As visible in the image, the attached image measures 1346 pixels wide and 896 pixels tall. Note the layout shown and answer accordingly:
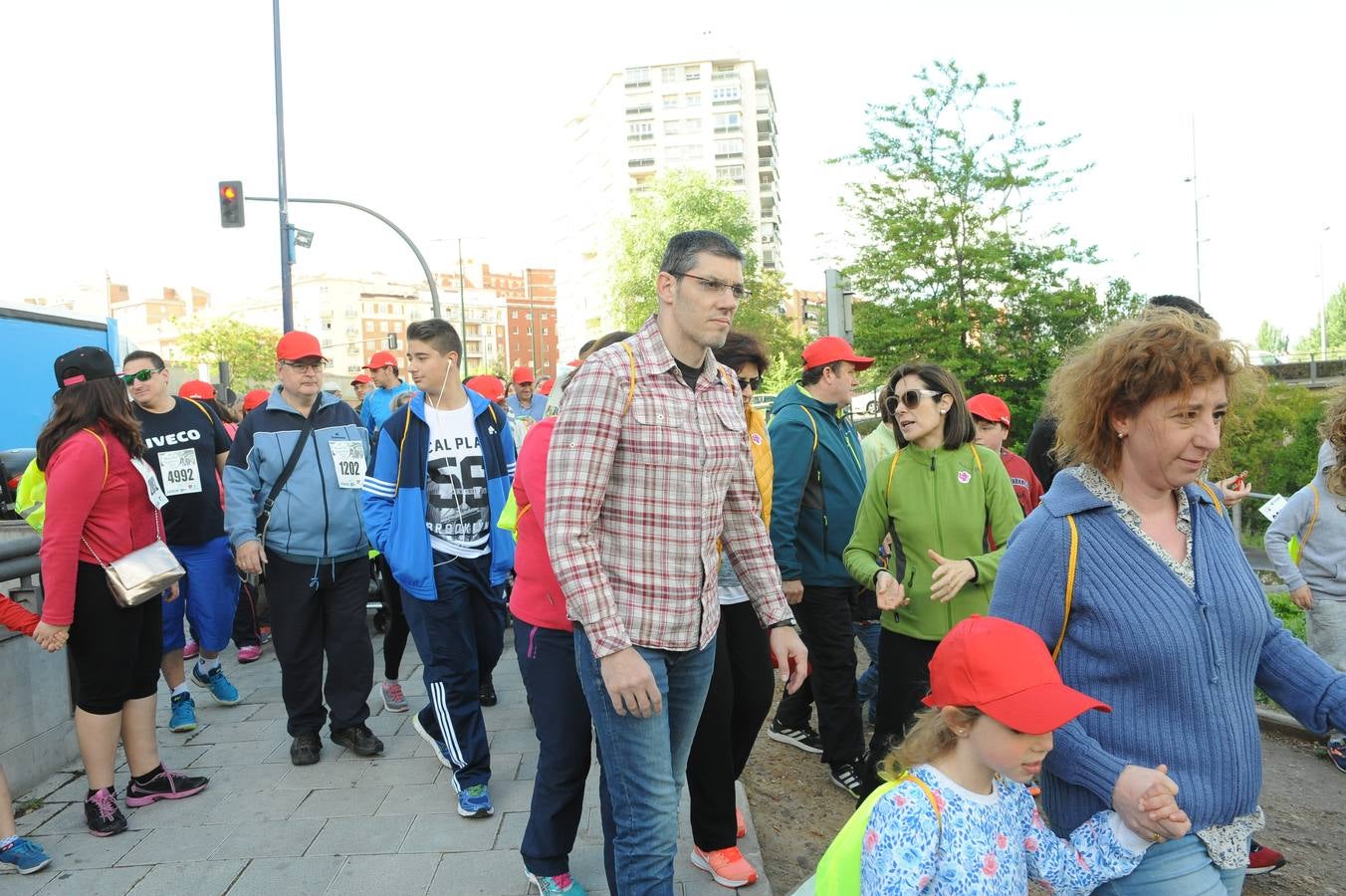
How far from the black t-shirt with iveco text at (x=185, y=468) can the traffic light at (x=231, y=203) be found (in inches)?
538

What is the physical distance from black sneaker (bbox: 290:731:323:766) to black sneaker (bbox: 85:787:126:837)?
949 millimetres

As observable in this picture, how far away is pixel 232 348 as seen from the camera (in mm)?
62781

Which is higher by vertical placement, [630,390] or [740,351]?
[740,351]

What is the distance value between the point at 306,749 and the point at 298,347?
2.11m

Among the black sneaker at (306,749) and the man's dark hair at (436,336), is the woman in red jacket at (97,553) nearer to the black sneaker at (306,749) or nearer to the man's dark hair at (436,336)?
the black sneaker at (306,749)

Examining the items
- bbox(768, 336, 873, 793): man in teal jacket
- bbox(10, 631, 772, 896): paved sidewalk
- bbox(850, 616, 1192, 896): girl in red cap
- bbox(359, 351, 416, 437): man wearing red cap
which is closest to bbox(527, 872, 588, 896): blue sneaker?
bbox(10, 631, 772, 896): paved sidewalk

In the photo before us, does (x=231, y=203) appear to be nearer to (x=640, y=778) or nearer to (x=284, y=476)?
(x=284, y=476)

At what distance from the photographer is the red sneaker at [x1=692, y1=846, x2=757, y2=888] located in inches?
148

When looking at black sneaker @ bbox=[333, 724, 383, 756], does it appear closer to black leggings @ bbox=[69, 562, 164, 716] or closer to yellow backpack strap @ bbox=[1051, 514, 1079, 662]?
black leggings @ bbox=[69, 562, 164, 716]

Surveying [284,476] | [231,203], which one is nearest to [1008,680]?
[284,476]

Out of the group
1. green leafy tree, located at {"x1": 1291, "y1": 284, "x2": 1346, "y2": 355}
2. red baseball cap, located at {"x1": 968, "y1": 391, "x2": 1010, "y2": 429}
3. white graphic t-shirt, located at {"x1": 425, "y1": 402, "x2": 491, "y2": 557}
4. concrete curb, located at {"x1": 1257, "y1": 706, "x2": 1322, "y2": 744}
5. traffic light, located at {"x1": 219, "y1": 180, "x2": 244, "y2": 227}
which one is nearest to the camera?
white graphic t-shirt, located at {"x1": 425, "y1": 402, "x2": 491, "y2": 557}

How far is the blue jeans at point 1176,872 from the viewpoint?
2.05 meters

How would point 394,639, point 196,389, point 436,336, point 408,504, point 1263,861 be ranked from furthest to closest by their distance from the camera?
point 196,389
point 394,639
point 436,336
point 408,504
point 1263,861

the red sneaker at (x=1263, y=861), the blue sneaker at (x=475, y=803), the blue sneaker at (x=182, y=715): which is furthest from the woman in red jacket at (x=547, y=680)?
the blue sneaker at (x=182, y=715)
